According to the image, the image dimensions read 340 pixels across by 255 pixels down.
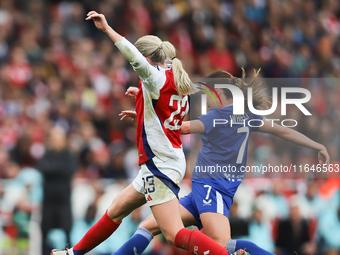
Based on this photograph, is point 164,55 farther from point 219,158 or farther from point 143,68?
point 219,158

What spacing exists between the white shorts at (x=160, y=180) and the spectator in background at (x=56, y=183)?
11.9 ft

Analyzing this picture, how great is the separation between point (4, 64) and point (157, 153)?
6.77 m

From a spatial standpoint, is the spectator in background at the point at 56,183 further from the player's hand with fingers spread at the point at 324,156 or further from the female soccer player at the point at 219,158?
the player's hand with fingers spread at the point at 324,156

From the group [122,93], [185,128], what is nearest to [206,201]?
[185,128]

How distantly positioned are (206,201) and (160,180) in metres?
0.75

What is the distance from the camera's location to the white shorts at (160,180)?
439 cm

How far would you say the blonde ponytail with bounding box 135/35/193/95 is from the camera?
4.38 metres

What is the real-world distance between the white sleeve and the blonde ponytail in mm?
159

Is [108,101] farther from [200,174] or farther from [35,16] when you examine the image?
[200,174]

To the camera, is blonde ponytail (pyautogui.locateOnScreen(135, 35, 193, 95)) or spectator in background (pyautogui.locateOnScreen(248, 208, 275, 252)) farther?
spectator in background (pyautogui.locateOnScreen(248, 208, 275, 252))

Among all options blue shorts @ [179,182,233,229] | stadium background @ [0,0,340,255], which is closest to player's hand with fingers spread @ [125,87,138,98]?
blue shorts @ [179,182,233,229]

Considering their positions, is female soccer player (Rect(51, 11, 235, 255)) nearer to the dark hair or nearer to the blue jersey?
the blue jersey

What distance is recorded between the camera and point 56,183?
7879 millimetres

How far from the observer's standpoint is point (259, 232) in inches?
318
